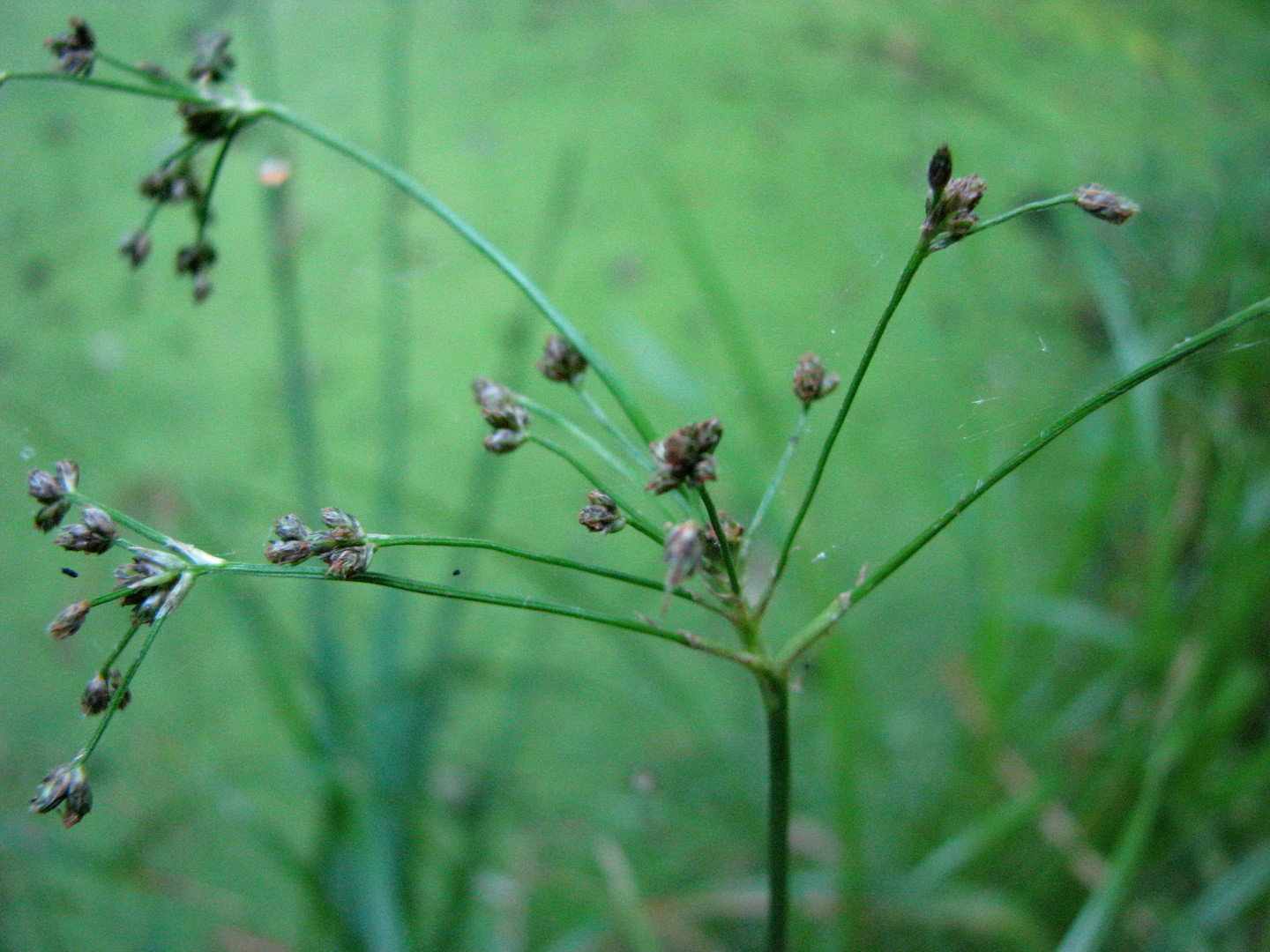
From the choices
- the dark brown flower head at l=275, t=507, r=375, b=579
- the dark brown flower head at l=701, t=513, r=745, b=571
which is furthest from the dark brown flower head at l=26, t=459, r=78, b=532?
the dark brown flower head at l=701, t=513, r=745, b=571

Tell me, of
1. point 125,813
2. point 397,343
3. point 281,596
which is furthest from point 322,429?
point 125,813

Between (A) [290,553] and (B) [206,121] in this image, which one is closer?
(A) [290,553]

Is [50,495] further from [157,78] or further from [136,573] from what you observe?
[157,78]

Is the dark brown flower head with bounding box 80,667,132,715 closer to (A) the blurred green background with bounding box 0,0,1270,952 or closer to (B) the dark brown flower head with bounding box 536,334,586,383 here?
(B) the dark brown flower head with bounding box 536,334,586,383

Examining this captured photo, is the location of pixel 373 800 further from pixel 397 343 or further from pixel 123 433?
pixel 123 433

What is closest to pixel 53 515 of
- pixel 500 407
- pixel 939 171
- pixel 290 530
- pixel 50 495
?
pixel 50 495

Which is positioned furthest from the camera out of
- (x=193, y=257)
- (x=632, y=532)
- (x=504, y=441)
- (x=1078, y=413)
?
(x=632, y=532)

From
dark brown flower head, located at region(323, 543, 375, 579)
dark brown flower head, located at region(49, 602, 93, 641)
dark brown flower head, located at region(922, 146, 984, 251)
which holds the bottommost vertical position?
dark brown flower head, located at region(49, 602, 93, 641)
